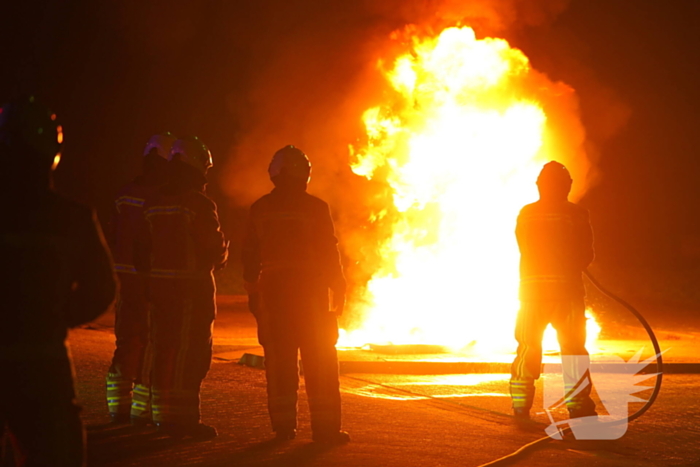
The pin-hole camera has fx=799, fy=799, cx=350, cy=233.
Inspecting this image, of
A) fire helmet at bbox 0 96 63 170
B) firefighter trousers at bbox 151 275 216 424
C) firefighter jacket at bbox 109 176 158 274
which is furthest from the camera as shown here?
firefighter jacket at bbox 109 176 158 274

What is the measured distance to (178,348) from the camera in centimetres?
550

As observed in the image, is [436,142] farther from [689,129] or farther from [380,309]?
[689,129]

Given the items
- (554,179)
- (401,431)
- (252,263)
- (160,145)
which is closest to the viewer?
(252,263)

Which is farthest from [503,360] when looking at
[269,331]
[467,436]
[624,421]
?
[269,331]

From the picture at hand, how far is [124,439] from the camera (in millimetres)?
5383

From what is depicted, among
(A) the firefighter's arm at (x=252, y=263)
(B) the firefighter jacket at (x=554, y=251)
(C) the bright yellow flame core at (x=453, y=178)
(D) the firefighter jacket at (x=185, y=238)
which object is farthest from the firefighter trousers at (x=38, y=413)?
(C) the bright yellow flame core at (x=453, y=178)

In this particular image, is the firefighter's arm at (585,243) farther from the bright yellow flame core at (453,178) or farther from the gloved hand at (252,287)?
the bright yellow flame core at (453,178)

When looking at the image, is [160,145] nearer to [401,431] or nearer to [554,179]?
[401,431]

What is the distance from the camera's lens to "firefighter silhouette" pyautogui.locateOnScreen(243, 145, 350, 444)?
5.50 metres

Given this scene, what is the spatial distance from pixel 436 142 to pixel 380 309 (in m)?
3.51

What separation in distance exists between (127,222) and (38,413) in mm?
3678

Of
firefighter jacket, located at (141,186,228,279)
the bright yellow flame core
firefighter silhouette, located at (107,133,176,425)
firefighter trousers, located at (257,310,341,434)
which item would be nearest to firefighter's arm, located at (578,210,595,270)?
firefighter trousers, located at (257,310,341,434)

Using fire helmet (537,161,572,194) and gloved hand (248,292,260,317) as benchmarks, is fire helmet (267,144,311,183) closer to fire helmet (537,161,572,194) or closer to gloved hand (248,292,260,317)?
gloved hand (248,292,260,317)

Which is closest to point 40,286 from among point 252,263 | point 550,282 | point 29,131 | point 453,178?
point 29,131
